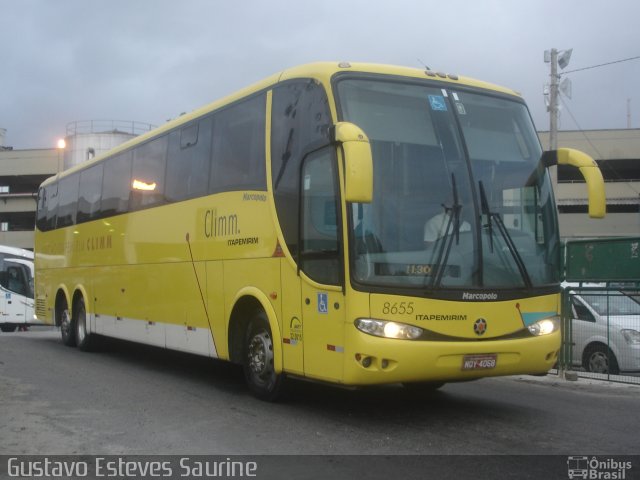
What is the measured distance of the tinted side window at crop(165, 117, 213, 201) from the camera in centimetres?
1012

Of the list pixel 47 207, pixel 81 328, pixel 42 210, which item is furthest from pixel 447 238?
pixel 42 210

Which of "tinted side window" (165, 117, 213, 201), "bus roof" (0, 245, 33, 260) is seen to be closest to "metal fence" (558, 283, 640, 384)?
"tinted side window" (165, 117, 213, 201)

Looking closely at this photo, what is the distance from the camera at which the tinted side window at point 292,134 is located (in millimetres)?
7582

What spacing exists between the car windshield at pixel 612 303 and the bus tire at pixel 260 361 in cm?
515

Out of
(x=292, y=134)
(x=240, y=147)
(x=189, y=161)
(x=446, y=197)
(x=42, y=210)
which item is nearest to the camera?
(x=446, y=197)

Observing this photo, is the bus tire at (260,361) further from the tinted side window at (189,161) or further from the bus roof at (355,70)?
the bus roof at (355,70)

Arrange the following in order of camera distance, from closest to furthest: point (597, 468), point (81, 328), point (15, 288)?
point (597, 468) < point (81, 328) < point (15, 288)

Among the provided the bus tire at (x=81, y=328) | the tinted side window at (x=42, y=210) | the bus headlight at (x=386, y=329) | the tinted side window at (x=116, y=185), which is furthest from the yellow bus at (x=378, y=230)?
the tinted side window at (x=42, y=210)

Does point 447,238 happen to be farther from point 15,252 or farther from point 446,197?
point 15,252

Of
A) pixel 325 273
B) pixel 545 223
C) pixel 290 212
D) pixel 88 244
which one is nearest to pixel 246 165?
pixel 290 212

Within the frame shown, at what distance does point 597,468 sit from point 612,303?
5465 mm

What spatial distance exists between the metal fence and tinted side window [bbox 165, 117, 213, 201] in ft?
18.7

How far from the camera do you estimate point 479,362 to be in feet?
23.3

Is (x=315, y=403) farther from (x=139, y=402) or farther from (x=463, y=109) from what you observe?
(x=463, y=109)
